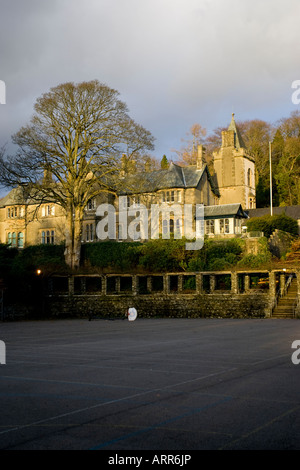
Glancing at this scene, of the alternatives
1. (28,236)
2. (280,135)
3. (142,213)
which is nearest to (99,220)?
(142,213)

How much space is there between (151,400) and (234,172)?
177 feet

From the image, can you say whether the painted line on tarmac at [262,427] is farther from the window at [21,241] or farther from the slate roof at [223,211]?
the window at [21,241]

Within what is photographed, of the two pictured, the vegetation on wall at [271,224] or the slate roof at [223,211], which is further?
the slate roof at [223,211]

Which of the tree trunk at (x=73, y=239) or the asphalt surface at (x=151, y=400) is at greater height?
the tree trunk at (x=73, y=239)

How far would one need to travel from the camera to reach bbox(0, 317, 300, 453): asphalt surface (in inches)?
226

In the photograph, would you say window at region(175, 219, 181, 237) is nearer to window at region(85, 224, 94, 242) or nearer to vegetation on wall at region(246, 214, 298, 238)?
vegetation on wall at region(246, 214, 298, 238)

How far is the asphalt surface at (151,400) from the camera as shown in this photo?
18.8 ft

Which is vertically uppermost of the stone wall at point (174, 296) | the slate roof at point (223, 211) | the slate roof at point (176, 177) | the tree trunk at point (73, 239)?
the slate roof at point (176, 177)

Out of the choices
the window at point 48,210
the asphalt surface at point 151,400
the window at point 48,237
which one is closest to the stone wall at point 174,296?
the window at point 48,237

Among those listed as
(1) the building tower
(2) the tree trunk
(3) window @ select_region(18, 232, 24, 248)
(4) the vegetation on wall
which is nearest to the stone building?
(1) the building tower

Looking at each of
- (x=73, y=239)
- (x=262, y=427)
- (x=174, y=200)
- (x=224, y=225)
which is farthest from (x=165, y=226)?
(x=262, y=427)

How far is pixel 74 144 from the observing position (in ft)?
131

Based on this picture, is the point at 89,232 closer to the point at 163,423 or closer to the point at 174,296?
the point at 174,296

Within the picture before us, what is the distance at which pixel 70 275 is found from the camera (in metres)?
38.2
